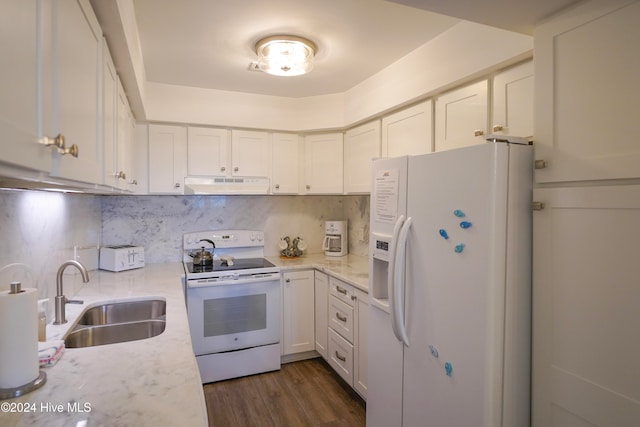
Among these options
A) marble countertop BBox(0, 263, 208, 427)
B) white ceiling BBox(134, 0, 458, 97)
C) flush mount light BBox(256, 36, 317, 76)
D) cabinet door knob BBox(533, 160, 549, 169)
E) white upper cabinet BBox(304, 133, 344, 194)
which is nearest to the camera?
marble countertop BBox(0, 263, 208, 427)

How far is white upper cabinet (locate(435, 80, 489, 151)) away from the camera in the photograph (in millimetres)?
1850

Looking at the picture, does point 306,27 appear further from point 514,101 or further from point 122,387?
point 122,387

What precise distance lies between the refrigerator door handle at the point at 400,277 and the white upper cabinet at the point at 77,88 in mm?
1273

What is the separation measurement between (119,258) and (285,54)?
2.04m

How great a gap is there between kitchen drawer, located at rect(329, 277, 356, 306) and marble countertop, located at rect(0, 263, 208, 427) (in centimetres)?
135

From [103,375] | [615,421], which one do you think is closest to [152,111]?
[103,375]

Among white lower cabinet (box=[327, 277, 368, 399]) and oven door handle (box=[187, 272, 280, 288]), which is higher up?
oven door handle (box=[187, 272, 280, 288])

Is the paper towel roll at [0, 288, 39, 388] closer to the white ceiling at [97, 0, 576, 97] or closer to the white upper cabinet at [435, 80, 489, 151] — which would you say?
the white ceiling at [97, 0, 576, 97]

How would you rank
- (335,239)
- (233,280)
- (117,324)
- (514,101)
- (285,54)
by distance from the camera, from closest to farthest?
(514,101) < (117,324) < (285,54) < (233,280) < (335,239)

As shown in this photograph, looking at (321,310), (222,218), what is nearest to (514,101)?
(321,310)

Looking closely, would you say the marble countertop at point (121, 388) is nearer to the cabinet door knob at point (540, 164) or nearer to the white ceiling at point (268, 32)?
the cabinet door knob at point (540, 164)

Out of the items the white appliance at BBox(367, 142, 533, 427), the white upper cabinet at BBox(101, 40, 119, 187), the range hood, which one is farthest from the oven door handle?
the white appliance at BBox(367, 142, 533, 427)

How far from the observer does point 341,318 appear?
282 cm

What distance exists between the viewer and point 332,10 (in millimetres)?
1797
